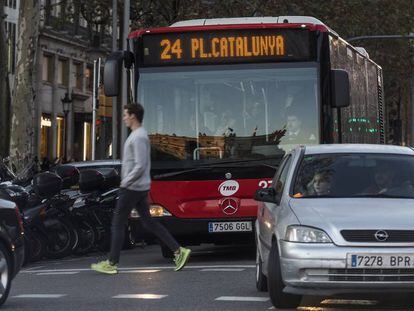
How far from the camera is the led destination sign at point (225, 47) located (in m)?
14.7

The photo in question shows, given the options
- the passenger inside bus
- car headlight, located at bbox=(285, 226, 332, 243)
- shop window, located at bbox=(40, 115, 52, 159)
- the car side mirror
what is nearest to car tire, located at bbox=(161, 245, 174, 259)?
the passenger inside bus

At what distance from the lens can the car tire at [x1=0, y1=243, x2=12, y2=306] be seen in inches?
394

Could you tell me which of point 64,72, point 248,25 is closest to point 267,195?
point 248,25

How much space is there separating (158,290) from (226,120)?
3.69m

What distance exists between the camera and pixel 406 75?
1918 inches

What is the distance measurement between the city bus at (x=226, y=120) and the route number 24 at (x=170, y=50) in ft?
0.05

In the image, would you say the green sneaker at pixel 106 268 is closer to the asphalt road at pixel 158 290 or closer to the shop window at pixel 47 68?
the asphalt road at pixel 158 290

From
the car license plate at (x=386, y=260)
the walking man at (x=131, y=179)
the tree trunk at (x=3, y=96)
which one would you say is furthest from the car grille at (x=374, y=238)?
the tree trunk at (x=3, y=96)

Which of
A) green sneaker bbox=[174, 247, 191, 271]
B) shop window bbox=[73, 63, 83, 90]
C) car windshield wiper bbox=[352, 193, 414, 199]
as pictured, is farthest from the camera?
shop window bbox=[73, 63, 83, 90]

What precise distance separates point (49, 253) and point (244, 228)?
371 centimetres

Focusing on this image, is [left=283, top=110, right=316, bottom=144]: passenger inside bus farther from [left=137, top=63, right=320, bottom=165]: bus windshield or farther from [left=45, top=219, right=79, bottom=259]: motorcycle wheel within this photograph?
[left=45, top=219, right=79, bottom=259]: motorcycle wheel

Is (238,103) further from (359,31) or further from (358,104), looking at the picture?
(359,31)

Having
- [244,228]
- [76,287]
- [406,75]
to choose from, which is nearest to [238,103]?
[244,228]

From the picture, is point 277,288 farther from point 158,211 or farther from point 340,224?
point 158,211
